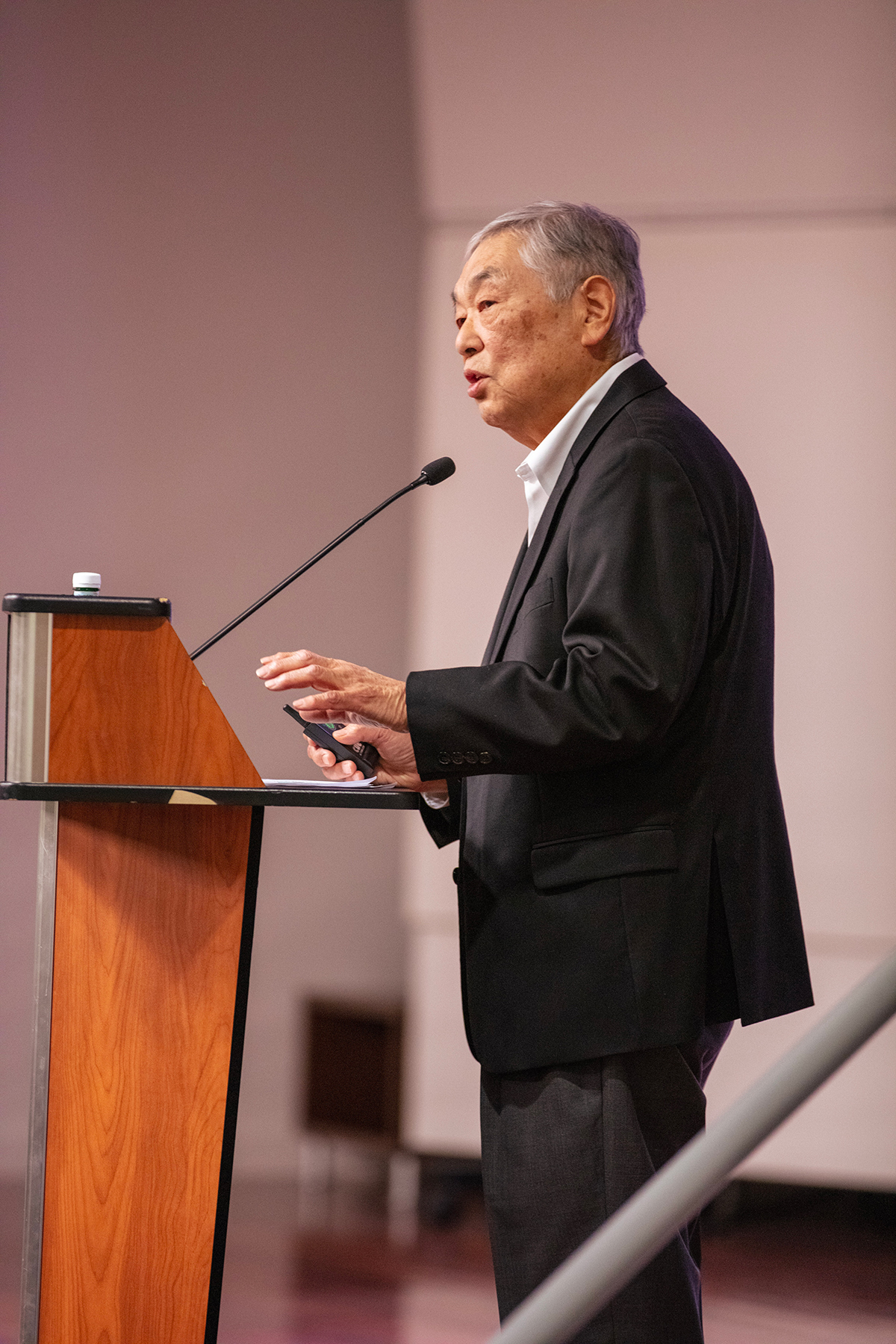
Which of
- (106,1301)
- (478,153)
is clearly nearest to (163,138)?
(478,153)

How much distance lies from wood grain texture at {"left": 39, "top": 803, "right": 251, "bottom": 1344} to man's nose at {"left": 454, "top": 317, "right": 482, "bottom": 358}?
25.3 inches

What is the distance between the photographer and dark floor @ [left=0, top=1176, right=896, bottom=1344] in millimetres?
2623

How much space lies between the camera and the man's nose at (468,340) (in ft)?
5.50

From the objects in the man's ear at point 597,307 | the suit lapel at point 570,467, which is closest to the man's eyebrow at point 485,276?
the man's ear at point 597,307

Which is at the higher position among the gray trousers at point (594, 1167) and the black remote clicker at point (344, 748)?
the black remote clicker at point (344, 748)

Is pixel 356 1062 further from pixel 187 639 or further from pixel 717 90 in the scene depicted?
pixel 717 90

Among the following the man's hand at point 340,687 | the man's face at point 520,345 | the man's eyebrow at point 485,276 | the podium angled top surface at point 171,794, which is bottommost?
the podium angled top surface at point 171,794

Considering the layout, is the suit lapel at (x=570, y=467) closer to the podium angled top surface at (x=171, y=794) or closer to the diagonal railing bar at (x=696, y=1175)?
the podium angled top surface at (x=171, y=794)

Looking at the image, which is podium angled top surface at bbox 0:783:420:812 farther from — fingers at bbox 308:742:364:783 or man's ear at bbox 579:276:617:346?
man's ear at bbox 579:276:617:346

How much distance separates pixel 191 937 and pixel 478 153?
2515 millimetres

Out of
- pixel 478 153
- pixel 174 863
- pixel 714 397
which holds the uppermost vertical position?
pixel 478 153

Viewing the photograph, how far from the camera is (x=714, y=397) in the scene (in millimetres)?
3275

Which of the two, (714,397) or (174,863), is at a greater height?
(714,397)

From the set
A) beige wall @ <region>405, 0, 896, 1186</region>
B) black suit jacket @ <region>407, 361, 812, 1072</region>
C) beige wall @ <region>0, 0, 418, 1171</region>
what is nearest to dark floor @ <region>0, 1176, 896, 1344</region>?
beige wall @ <region>405, 0, 896, 1186</region>
